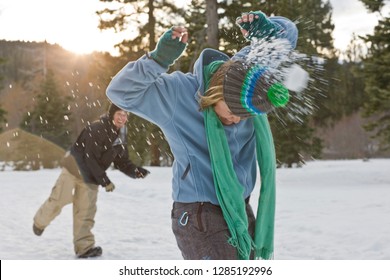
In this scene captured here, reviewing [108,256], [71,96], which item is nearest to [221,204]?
[108,256]

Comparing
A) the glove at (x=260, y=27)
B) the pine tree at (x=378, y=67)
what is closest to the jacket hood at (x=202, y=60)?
the glove at (x=260, y=27)

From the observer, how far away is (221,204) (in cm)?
159

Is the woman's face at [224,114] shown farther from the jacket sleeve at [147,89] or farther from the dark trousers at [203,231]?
the dark trousers at [203,231]

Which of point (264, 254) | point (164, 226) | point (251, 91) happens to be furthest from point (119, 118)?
point (251, 91)

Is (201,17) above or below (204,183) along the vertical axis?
above

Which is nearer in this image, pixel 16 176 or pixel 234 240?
pixel 234 240

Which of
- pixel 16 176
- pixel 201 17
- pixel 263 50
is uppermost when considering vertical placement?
pixel 201 17

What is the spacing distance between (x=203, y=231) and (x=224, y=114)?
33 cm

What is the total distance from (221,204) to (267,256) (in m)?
0.30

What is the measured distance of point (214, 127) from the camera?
5.11ft

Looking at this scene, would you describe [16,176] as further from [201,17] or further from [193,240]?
[193,240]

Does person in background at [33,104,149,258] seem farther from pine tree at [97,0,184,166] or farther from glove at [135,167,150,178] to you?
pine tree at [97,0,184,166]

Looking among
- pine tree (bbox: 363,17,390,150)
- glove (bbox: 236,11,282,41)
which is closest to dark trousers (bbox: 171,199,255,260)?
glove (bbox: 236,11,282,41)
